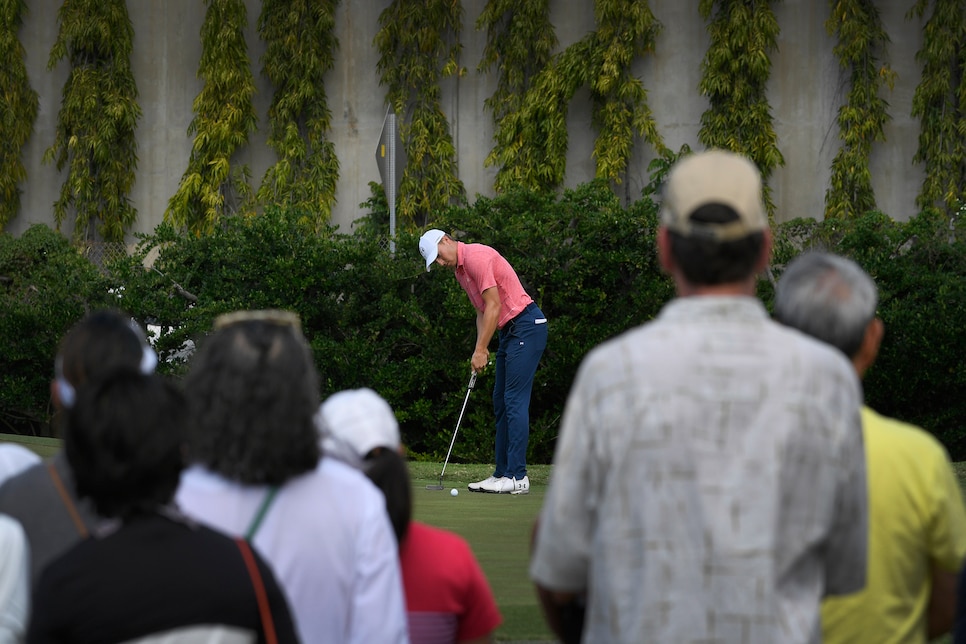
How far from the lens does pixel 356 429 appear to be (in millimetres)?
2895

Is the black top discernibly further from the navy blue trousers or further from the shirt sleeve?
the navy blue trousers

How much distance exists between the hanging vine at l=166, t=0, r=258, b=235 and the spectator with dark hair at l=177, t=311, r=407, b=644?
13.7 metres

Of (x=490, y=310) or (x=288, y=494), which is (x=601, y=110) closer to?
(x=490, y=310)

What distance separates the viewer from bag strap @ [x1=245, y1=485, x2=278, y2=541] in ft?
8.14

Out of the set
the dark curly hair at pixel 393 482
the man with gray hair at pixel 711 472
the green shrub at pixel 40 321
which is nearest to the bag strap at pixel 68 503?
the dark curly hair at pixel 393 482

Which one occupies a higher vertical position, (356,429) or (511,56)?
(511,56)

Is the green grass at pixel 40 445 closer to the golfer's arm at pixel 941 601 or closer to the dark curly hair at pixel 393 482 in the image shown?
the dark curly hair at pixel 393 482

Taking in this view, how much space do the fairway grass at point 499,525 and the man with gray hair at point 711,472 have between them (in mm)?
2276

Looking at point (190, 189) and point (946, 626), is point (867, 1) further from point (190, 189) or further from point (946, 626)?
point (946, 626)

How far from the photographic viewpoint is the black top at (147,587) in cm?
202

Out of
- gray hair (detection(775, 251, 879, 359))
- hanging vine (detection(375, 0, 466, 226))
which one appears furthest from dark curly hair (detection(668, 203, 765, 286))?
hanging vine (detection(375, 0, 466, 226))

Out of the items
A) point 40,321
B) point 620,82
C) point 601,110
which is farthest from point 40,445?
point 620,82

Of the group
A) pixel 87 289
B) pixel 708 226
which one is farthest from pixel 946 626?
pixel 87 289

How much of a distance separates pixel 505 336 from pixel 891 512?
6.33m
